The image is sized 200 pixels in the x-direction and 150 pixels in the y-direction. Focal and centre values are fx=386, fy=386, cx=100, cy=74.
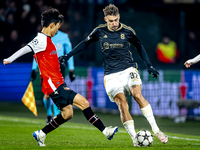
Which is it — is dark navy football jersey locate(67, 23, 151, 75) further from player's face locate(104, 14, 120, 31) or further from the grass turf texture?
the grass turf texture

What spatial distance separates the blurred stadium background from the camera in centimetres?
1062

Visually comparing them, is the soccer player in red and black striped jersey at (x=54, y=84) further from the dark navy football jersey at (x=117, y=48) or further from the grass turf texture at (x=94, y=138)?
the dark navy football jersey at (x=117, y=48)

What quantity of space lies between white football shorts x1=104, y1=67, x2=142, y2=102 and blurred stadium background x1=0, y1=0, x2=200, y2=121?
4.77m

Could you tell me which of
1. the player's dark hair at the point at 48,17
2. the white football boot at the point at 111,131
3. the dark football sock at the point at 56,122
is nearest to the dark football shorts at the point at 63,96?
the dark football sock at the point at 56,122

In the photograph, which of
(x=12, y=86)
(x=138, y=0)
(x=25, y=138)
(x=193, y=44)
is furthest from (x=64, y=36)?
(x=193, y=44)

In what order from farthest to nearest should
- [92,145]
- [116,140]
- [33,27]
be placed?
1. [33,27]
2. [116,140]
3. [92,145]

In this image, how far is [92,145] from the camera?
566 centimetres

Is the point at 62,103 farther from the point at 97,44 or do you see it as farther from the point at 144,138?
the point at 97,44

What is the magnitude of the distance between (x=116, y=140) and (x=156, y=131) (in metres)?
1.13

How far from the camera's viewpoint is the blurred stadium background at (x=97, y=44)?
1062 cm

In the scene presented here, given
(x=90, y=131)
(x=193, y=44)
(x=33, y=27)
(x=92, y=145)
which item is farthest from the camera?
(x=193, y=44)

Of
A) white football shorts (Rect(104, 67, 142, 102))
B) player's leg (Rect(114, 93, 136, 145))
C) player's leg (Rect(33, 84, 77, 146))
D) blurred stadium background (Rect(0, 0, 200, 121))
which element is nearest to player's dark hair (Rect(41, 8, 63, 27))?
player's leg (Rect(33, 84, 77, 146))

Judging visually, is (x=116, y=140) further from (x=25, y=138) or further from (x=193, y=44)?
(x=193, y=44)

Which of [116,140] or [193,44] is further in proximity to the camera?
[193,44]
